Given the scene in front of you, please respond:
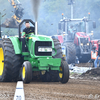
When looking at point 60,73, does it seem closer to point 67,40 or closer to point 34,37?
point 34,37

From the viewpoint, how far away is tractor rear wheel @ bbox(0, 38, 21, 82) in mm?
8602

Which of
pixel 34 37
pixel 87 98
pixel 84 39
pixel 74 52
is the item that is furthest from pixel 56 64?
pixel 84 39

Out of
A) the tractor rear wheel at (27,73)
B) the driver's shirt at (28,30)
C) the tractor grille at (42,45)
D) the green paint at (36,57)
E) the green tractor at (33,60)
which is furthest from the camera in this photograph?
the driver's shirt at (28,30)

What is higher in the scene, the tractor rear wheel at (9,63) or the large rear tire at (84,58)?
the tractor rear wheel at (9,63)

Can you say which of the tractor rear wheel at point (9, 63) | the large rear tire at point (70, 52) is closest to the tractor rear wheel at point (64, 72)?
the tractor rear wheel at point (9, 63)

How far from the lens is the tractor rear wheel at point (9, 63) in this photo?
8602mm

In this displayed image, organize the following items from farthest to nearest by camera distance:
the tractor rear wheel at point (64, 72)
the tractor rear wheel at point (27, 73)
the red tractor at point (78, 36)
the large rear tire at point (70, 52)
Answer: the red tractor at point (78, 36)
the large rear tire at point (70, 52)
the tractor rear wheel at point (64, 72)
the tractor rear wheel at point (27, 73)

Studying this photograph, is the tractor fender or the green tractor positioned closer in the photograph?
the green tractor

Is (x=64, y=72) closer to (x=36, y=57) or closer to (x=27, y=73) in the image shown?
(x=36, y=57)

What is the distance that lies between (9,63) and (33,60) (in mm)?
723

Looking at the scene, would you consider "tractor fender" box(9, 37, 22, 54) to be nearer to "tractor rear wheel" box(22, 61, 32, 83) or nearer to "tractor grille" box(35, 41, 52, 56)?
"tractor grille" box(35, 41, 52, 56)

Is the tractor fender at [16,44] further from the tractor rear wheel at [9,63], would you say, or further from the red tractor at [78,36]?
the red tractor at [78,36]

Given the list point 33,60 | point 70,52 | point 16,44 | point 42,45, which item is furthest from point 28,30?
point 70,52

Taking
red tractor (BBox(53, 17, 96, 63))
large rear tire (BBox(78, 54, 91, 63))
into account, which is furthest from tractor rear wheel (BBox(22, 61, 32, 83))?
large rear tire (BBox(78, 54, 91, 63))
